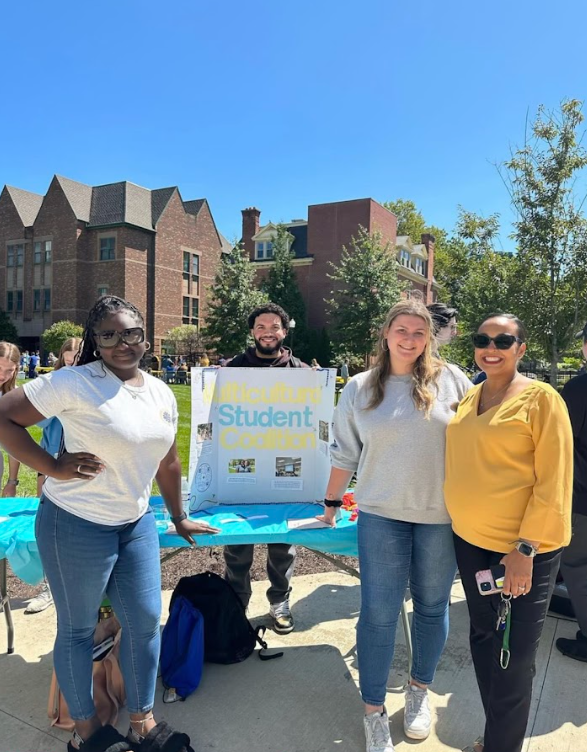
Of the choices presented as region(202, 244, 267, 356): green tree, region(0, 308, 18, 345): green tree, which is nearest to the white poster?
region(202, 244, 267, 356): green tree

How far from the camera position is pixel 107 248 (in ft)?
118

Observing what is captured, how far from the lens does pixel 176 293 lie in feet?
126

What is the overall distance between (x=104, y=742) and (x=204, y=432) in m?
1.60

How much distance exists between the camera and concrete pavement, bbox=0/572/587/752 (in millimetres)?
2404

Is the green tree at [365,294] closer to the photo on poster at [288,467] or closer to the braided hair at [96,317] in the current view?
the photo on poster at [288,467]

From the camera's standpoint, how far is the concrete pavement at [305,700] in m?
2.40

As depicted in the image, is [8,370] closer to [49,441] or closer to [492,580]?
[49,441]

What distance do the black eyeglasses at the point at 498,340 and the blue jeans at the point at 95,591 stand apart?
1644mm

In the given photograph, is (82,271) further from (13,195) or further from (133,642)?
(133,642)

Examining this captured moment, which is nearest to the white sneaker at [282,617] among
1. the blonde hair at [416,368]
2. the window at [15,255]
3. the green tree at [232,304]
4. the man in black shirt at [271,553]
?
the man in black shirt at [271,553]

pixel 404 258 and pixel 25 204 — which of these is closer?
pixel 25 204

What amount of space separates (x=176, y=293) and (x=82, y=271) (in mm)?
6677

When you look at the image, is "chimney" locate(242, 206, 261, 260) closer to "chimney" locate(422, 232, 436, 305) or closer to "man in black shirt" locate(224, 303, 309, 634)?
"chimney" locate(422, 232, 436, 305)

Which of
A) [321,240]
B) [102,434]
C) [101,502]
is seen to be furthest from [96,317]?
[321,240]
